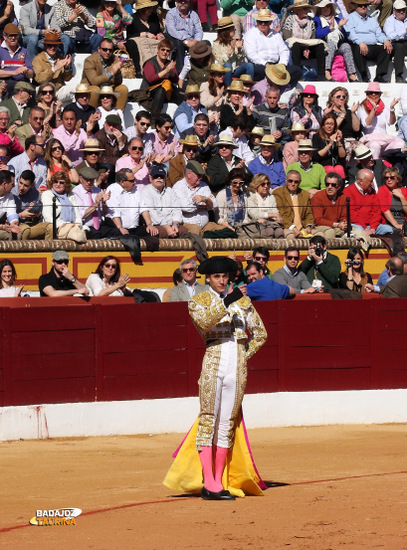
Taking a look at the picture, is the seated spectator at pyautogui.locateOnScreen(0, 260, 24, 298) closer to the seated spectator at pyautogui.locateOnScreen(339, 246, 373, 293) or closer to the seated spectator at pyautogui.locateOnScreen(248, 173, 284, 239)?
the seated spectator at pyautogui.locateOnScreen(248, 173, 284, 239)

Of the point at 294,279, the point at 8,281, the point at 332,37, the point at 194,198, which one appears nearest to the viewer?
the point at 8,281

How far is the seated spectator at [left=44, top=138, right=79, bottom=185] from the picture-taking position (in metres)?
11.8

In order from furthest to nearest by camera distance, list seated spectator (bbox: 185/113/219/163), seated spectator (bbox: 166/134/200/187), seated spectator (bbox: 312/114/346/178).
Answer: seated spectator (bbox: 312/114/346/178)
seated spectator (bbox: 185/113/219/163)
seated spectator (bbox: 166/134/200/187)

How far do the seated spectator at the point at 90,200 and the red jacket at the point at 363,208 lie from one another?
9.48 ft

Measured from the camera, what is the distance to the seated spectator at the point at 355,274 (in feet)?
39.0

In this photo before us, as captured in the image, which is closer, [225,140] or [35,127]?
[35,127]

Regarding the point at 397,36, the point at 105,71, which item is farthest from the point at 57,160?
the point at 397,36

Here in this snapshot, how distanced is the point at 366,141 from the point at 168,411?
5242 millimetres

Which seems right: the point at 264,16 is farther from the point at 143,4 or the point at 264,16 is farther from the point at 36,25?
the point at 36,25

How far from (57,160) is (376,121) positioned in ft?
15.5

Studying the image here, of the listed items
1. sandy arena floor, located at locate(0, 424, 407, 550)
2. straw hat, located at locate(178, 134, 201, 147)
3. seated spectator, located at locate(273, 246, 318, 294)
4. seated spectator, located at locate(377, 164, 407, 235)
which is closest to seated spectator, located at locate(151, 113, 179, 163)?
straw hat, located at locate(178, 134, 201, 147)

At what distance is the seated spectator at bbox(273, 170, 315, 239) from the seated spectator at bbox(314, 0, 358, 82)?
341cm

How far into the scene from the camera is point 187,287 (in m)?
11.0

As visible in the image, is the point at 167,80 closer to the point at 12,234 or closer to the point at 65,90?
the point at 65,90
